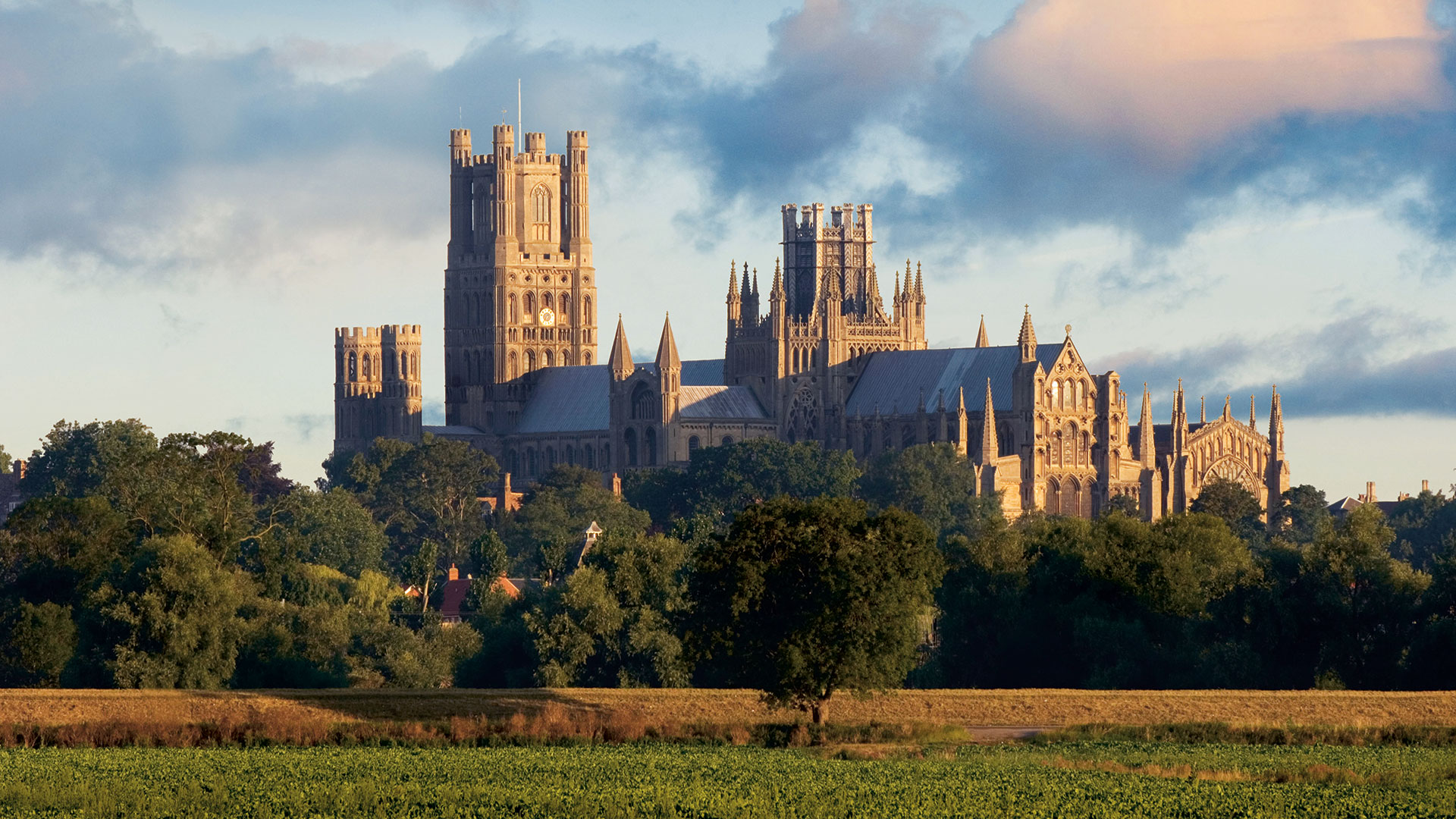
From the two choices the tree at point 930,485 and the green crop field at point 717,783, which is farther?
the tree at point 930,485

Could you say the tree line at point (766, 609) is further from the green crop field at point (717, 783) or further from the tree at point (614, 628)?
the green crop field at point (717, 783)

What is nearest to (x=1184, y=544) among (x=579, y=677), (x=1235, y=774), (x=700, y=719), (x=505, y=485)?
(x=579, y=677)

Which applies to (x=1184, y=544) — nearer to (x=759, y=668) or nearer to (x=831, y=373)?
(x=759, y=668)

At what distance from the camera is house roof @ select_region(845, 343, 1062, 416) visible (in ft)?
581

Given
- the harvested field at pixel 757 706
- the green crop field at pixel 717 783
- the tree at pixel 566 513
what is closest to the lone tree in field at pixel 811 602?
the harvested field at pixel 757 706

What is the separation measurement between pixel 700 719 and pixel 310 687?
1579cm

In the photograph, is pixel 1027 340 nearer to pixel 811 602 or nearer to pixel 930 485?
pixel 930 485

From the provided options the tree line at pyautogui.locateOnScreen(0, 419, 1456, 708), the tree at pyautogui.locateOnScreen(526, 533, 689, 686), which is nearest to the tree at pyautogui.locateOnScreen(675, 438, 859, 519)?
the tree line at pyautogui.locateOnScreen(0, 419, 1456, 708)

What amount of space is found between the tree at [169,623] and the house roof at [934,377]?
95251 millimetres

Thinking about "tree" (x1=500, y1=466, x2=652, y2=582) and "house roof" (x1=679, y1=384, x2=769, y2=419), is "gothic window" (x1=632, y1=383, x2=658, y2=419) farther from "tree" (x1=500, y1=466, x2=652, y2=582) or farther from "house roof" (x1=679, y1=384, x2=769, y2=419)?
"tree" (x1=500, y1=466, x2=652, y2=582)

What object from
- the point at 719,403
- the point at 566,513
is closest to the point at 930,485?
the point at 566,513

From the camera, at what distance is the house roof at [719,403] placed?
18550 cm

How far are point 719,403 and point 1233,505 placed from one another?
3396 centimetres

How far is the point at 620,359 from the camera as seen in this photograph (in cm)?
18788
